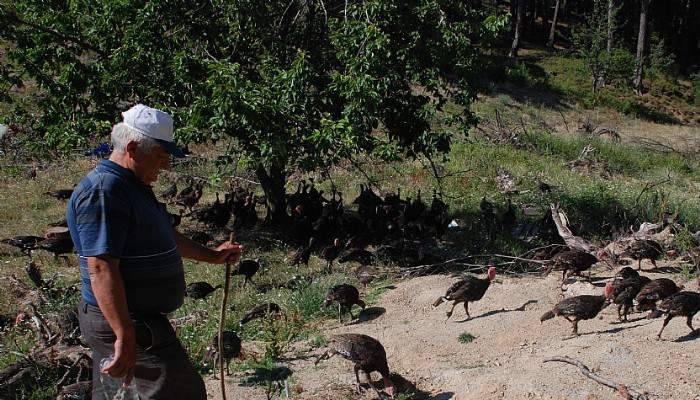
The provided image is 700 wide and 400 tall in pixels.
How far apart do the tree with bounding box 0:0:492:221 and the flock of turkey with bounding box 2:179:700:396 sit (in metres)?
1.05

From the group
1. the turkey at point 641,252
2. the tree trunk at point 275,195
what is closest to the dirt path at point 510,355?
the turkey at point 641,252

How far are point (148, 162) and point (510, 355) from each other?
12.4 ft

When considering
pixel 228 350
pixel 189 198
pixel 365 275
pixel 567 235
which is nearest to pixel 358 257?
pixel 365 275

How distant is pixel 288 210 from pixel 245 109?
3.74m

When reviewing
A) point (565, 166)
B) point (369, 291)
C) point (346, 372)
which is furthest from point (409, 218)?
point (565, 166)

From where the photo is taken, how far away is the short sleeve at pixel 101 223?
346 cm

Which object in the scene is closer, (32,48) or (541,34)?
(32,48)

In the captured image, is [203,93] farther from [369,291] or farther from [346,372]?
[346,372]

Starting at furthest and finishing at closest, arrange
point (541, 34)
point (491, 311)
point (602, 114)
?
1. point (541, 34)
2. point (602, 114)
3. point (491, 311)

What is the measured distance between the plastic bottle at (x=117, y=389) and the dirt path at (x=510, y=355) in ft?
6.93

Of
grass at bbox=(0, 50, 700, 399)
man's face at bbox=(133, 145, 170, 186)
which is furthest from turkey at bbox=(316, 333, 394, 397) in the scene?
man's face at bbox=(133, 145, 170, 186)

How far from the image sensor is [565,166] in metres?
16.8

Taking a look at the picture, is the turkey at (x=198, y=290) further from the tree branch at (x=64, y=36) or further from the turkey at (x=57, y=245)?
the tree branch at (x=64, y=36)

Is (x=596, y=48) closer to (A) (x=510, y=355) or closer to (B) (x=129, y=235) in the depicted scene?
(A) (x=510, y=355)
